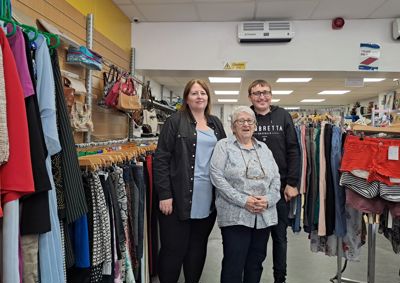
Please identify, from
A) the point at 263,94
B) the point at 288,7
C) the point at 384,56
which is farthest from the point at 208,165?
the point at 384,56

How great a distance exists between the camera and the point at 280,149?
2.29m

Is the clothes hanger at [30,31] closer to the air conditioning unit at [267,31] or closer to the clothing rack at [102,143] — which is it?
the clothing rack at [102,143]

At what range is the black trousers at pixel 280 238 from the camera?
7.42ft

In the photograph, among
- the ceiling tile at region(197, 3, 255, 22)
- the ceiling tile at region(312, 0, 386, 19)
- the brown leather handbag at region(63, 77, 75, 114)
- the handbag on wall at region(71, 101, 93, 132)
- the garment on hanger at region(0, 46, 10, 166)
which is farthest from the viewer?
the ceiling tile at region(197, 3, 255, 22)

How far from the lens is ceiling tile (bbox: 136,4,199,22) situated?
3557 mm

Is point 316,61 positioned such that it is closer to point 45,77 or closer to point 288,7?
point 288,7

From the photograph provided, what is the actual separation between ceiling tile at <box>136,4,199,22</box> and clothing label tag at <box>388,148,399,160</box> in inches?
102

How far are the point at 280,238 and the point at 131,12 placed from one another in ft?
10.2

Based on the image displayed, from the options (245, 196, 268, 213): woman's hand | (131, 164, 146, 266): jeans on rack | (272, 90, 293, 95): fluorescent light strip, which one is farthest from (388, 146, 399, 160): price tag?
(272, 90, 293, 95): fluorescent light strip

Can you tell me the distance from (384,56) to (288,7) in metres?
1.44

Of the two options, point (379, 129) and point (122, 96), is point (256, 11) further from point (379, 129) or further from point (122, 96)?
point (379, 129)

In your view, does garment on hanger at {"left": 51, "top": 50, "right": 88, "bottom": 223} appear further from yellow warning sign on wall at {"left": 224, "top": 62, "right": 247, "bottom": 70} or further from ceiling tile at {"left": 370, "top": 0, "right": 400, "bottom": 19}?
ceiling tile at {"left": 370, "top": 0, "right": 400, "bottom": 19}

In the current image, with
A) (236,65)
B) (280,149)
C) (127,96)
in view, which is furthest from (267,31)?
(280,149)

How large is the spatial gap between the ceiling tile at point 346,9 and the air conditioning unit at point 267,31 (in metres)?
0.36
